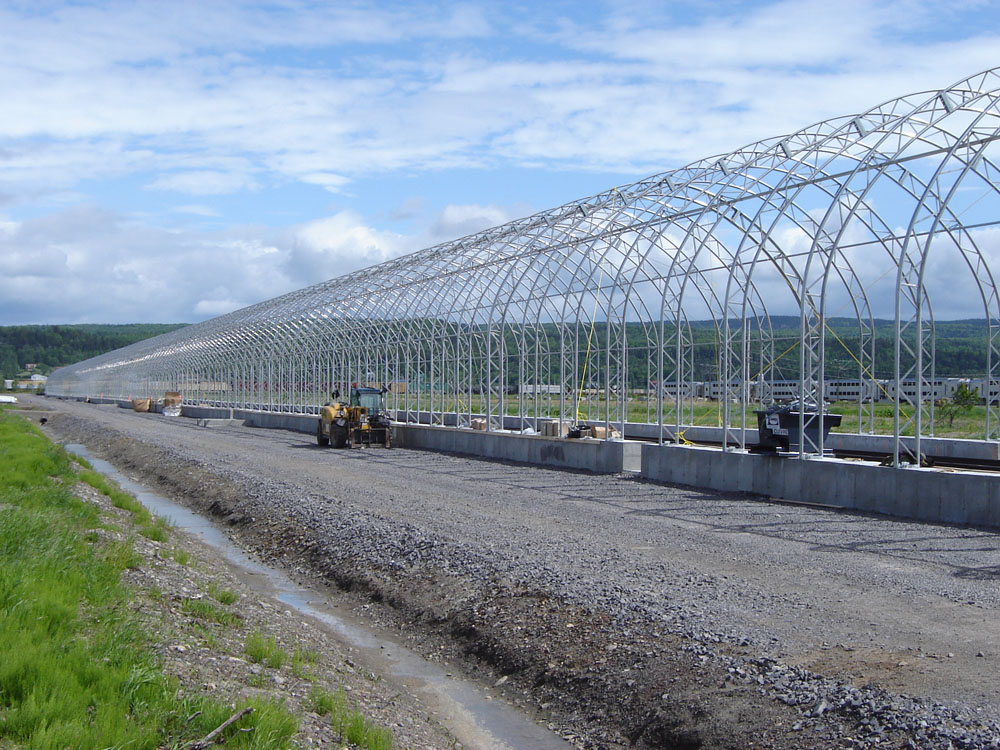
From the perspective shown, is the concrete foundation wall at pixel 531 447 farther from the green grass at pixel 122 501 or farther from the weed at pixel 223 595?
the weed at pixel 223 595

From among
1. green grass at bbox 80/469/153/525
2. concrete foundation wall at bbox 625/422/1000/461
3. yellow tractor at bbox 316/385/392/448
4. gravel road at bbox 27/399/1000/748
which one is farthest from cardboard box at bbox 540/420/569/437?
green grass at bbox 80/469/153/525

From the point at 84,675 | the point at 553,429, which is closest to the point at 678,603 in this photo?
the point at 84,675

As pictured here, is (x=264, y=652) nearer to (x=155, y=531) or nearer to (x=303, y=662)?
(x=303, y=662)

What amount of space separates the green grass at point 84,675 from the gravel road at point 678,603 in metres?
3.43

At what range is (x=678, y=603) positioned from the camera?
10.9 m

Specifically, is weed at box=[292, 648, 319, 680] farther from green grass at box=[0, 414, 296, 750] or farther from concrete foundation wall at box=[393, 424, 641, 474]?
concrete foundation wall at box=[393, 424, 641, 474]

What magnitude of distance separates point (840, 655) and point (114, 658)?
6.09 meters

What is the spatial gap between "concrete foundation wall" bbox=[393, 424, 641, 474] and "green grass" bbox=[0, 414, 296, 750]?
656 inches

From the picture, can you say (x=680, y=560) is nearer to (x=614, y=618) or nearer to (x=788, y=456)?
(x=614, y=618)

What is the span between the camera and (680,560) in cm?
1340

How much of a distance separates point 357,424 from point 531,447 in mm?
10735

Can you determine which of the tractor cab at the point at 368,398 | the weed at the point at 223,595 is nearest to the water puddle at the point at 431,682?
the weed at the point at 223,595

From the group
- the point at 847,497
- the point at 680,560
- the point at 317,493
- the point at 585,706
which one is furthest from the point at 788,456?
the point at 585,706

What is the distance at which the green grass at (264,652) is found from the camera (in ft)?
30.7
